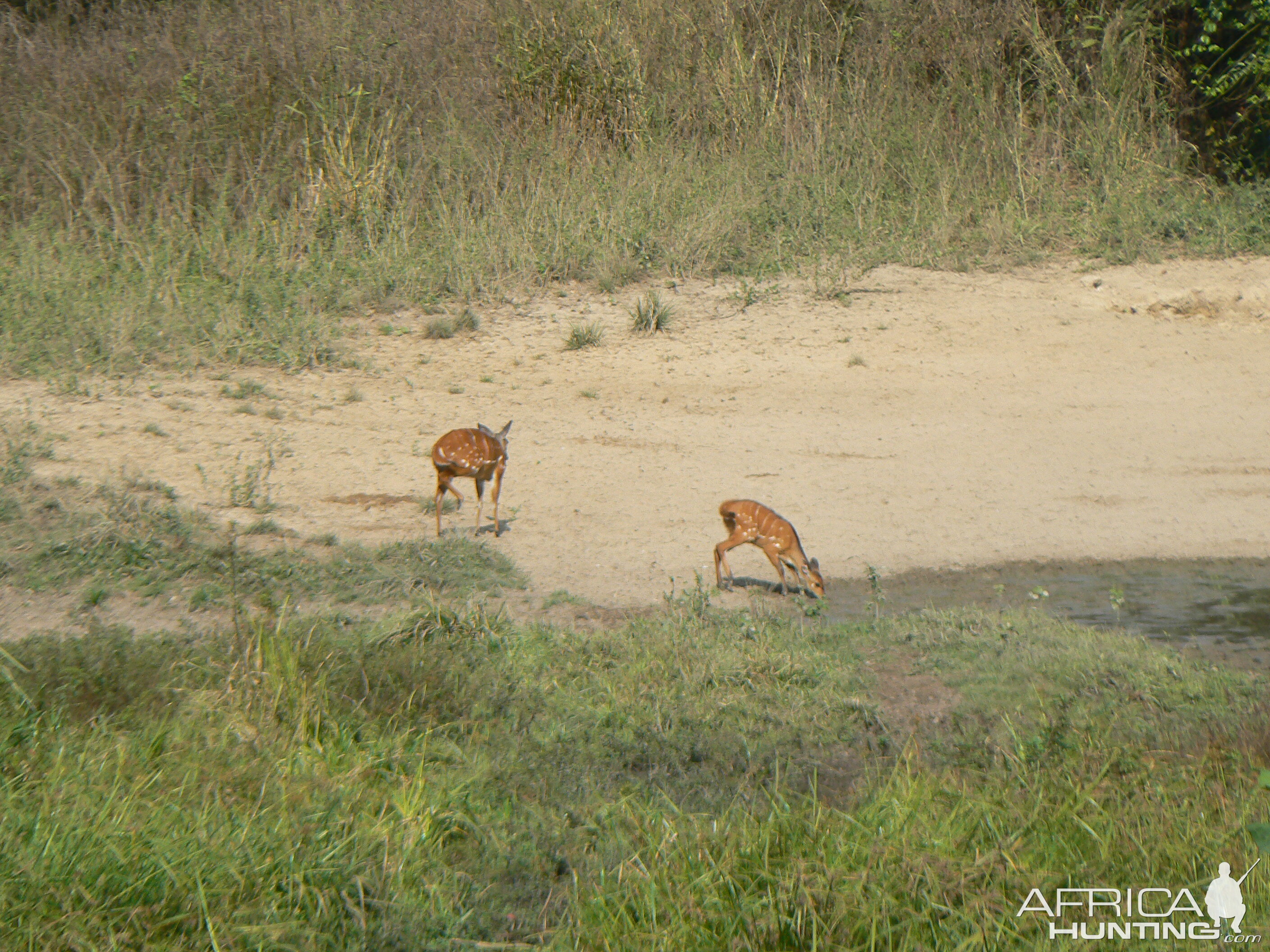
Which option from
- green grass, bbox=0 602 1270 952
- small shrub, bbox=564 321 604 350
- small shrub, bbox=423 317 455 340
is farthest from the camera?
small shrub, bbox=423 317 455 340

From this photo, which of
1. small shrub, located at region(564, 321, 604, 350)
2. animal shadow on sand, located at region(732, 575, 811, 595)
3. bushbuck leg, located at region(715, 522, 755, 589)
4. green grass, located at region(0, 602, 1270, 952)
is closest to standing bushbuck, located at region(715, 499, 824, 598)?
bushbuck leg, located at region(715, 522, 755, 589)

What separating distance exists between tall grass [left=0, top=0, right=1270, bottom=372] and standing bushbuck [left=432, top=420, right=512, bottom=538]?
3.23 metres

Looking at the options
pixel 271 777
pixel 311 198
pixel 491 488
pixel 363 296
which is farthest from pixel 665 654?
pixel 311 198

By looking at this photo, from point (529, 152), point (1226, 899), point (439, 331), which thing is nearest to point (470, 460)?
point (439, 331)

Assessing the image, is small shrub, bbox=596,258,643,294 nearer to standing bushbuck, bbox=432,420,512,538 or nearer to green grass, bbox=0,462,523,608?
standing bushbuck, bbox=432,420,512,538

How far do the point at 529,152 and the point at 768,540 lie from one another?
7.58 metres

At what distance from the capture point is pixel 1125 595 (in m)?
6.77

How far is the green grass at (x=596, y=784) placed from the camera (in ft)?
11.2

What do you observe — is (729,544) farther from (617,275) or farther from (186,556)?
(617,275)

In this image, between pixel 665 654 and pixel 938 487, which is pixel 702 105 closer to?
pixel 938 487

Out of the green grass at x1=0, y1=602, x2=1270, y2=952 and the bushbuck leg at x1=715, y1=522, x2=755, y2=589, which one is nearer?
the green grass at x1=0, y1=602, x2=1270, y2=952

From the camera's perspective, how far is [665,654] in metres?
5.51

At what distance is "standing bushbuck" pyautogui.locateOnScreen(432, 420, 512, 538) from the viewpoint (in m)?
7.28

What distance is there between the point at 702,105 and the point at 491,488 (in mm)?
7375
